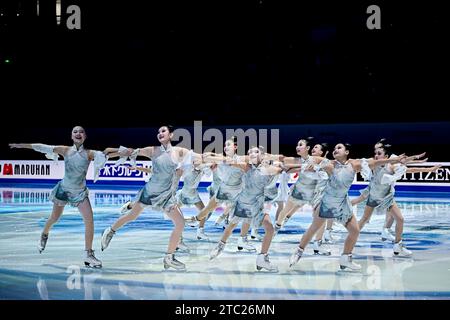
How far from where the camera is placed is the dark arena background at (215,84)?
17.0 m

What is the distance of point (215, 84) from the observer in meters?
21.1

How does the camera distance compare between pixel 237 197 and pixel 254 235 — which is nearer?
pixel 237 197

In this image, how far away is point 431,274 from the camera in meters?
6.74

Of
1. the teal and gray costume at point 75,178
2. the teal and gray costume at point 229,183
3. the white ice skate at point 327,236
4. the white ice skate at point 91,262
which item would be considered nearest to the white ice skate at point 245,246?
the teal and gray costume at point 229,183

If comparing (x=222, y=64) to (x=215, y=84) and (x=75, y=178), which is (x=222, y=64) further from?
(x=75, y=178)

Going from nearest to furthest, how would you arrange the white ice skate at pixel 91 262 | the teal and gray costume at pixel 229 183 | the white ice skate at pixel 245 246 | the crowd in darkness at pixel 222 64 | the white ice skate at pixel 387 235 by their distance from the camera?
1. the white ice skate at pixel 91 262
2. the teal and gray costume at pixel 229 183
3. the white ice skate at pixel 245 246
4. the white ice skate at pixel 387 235
5. the crowd in darkness at pixel 222 64

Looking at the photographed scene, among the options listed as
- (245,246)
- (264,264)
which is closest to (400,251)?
(245,246)

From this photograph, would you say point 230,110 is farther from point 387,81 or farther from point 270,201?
point 270,201

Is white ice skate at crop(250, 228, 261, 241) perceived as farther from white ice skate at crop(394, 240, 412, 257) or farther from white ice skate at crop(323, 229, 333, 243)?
white ice skate at crop(394, 240, 412, 257)

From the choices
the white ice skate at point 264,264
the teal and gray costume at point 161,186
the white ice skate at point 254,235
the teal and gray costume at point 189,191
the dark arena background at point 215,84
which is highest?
the dark arena background at point 215,84

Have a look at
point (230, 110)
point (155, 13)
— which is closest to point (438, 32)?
point (230, 110)

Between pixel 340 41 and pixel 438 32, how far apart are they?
2762 mm

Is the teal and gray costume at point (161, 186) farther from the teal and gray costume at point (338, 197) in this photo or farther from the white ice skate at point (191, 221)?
the white ice skate at point (191, 221)
